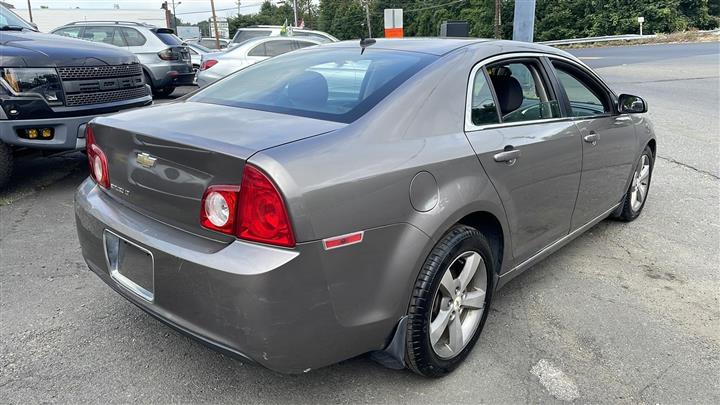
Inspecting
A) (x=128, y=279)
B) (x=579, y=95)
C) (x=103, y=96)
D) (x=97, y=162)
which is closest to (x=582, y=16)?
(x=579, y=95)

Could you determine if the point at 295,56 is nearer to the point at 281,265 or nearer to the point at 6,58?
the point at 281,265

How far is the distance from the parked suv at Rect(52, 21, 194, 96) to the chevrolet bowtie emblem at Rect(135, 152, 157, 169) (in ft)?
31.3

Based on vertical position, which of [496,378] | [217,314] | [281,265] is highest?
[281,265]

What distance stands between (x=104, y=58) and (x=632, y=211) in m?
5.21

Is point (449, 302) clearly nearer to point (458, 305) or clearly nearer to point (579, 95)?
point (458, 305)

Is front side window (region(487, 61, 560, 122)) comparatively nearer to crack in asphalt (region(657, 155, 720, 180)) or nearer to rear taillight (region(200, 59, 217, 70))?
crack in asphalt (region(657, 155, 720, 180))

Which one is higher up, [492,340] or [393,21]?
[393,21]

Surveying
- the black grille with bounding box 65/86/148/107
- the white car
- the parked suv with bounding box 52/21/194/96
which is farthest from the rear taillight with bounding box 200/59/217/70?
the black grille with bounding box 65/86/148/107

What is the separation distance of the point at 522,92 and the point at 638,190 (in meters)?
2.21

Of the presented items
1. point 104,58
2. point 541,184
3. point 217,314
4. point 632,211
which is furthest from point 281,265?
point 104,58

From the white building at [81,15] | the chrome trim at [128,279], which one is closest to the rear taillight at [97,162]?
the chrome trim at [128,279]

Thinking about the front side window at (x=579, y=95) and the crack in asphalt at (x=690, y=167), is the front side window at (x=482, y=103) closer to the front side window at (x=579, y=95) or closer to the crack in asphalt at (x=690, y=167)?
the front side window at (x=579, y=95)

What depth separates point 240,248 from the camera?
2016 mm

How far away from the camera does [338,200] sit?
2.04m
